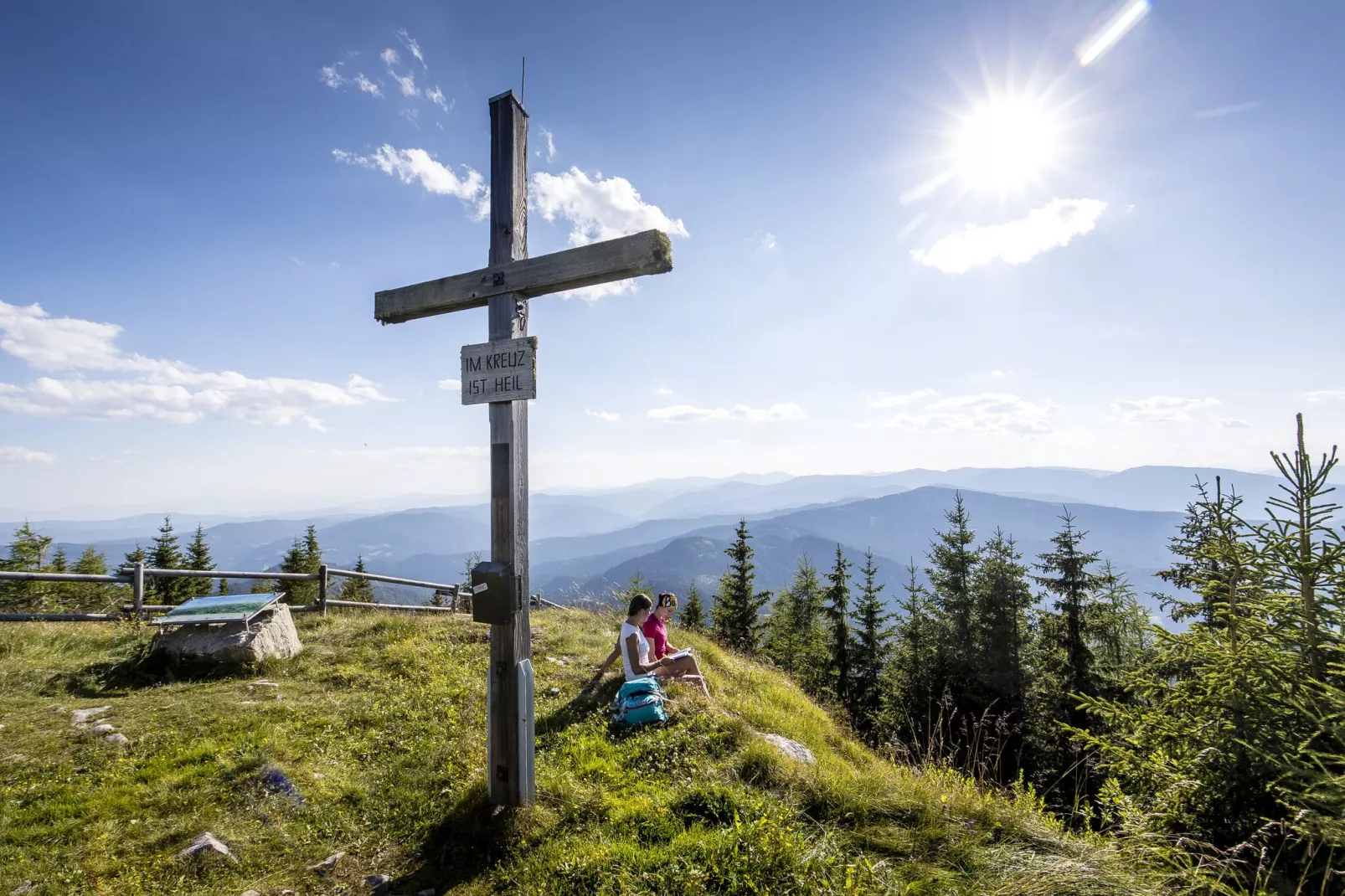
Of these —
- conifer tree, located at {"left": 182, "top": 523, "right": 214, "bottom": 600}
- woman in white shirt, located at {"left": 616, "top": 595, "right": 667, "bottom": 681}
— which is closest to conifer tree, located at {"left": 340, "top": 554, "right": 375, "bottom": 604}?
conifer tree, located at {"left": 182, "top": 523, "right": 214, "bottom": 600}

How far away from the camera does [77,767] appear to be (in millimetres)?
4641

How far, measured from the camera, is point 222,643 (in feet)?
24.3

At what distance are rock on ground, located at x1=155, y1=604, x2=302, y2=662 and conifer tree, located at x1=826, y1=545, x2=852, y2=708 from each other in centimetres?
2384

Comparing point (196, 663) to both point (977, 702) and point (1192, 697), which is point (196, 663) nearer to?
point (1192, 697)

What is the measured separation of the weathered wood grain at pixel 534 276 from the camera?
405cm

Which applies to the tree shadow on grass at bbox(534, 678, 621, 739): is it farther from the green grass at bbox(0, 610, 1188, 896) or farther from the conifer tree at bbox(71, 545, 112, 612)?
the conifer tree at bbox(71, 545, 112, 612)

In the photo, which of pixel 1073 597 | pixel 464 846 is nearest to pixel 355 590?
pixel 464 846

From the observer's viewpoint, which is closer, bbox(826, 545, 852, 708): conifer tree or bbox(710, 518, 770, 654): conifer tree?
bbox(826, 545, 852, 708): conifer tree

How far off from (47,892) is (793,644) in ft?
99.0

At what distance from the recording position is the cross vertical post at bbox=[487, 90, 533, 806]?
13.8 feet

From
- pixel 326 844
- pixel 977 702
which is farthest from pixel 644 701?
pixel 977 702

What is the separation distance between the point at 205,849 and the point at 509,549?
2.69m

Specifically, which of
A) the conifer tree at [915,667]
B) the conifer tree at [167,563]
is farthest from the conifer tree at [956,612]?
the conifer tree at [167,563]

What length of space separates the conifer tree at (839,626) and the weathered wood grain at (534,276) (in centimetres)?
2523
